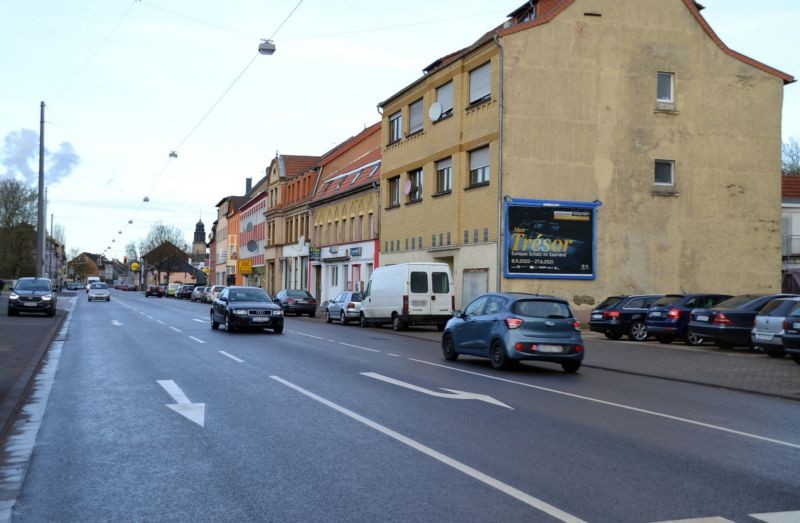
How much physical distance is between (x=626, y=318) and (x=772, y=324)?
815 centimetres

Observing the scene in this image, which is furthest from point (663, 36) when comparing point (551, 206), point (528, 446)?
point (528, 446)

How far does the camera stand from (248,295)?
27250 mm

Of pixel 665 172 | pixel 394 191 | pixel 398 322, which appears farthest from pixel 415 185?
pixel 665 172

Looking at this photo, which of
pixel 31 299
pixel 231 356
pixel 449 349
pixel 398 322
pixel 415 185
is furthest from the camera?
pixel 415 185

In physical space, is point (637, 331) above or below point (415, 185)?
below

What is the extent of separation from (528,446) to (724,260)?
95.0ft

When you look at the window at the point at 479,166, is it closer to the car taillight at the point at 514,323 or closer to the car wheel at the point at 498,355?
the car wheel at the point at 498,355

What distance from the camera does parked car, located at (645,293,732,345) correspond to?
2441 centimetres

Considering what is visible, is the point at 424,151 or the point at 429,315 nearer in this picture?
the point at 429,315

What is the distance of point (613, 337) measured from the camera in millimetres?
27688

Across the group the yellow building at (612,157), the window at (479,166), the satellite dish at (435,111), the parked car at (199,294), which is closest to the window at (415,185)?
the satellite dish at (435,111)

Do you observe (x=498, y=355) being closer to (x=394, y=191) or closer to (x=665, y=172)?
(x=665, y=172)

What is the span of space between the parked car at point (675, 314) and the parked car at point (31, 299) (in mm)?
24541

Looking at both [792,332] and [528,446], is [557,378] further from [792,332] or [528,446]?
[528,446]
